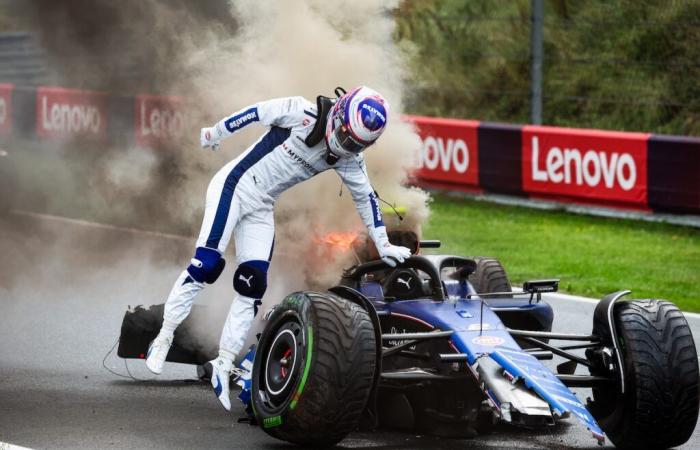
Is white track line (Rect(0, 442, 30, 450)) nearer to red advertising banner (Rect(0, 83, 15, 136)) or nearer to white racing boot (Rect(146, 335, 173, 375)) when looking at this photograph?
white racing boot (Rect(146, 335, 173, 375))

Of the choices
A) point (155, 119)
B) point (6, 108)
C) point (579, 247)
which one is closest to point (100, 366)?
point (579, 247)

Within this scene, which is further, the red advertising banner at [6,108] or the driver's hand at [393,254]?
the red advertising banner at [6,108]

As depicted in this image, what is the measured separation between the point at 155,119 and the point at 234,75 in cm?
627

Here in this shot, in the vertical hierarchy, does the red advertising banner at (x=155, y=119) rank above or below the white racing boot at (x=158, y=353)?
above

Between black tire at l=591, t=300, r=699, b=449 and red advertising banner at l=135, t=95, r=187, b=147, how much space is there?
10.0 metres

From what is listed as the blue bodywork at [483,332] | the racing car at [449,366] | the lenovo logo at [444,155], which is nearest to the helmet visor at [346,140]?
the racing car at [449,366]

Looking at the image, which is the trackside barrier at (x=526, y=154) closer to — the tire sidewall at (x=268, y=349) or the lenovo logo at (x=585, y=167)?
the lenovo logo at (x=585, y=167)

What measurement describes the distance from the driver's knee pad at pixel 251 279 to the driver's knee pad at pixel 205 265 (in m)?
0.13

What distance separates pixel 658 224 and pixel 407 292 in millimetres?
9262

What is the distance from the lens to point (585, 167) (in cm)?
1845

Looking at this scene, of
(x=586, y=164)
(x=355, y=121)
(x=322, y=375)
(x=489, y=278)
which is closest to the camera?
(x=322, y=375)

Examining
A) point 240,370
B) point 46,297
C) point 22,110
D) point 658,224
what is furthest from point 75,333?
point 22,110

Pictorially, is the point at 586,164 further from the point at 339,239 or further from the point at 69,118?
the point at 69,118

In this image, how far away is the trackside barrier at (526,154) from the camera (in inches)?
691
